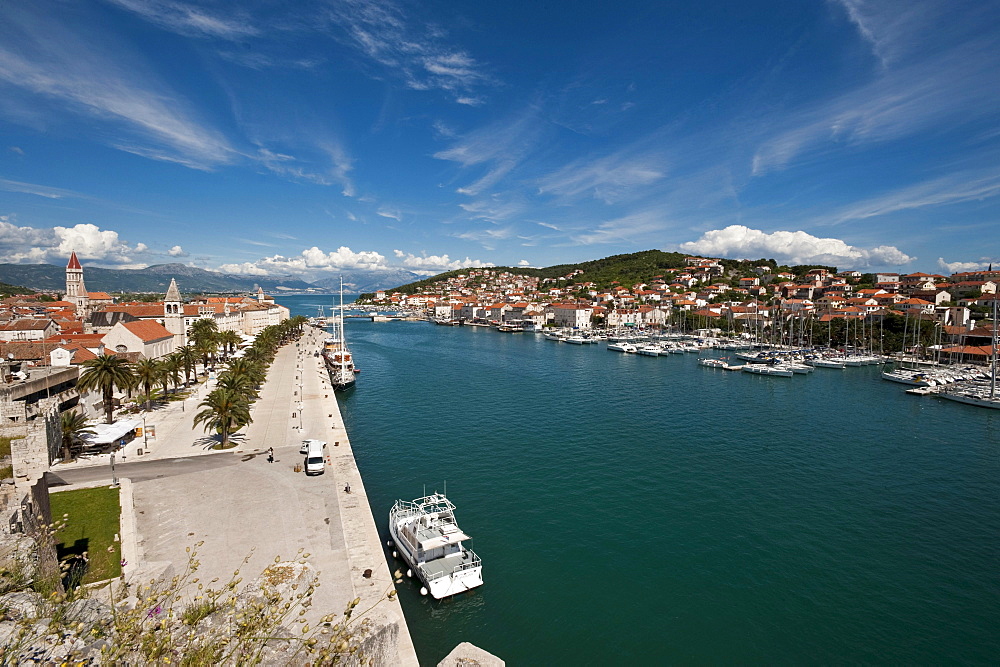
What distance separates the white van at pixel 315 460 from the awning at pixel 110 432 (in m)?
8.93

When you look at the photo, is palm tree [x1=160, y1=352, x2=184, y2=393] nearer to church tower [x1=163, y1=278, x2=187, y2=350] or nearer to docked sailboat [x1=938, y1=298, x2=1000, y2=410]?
church tower [x1=163, y1=278, x2=187, y2=350]

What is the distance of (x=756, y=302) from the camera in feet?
355

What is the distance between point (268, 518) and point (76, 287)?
87412 mm

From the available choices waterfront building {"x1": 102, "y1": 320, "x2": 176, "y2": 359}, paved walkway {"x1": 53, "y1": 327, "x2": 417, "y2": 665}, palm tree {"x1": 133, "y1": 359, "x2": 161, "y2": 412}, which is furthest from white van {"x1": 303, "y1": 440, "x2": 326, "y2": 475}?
waterfront building {"x1": 102, "y1": 320, "x2": 176, "y2": 359}

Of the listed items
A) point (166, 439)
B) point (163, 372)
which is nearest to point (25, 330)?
point (163, 372)

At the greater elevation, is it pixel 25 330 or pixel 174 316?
pixel 174 316

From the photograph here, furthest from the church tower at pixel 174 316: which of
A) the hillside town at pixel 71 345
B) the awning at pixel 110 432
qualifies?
the awning at pixel 110 432

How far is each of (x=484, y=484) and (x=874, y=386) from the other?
47921 millimetres

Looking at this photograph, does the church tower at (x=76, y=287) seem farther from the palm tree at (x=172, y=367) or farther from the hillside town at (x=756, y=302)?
the hillside town at (x=756, y=302)

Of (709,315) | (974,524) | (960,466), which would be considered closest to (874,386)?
(960,466)

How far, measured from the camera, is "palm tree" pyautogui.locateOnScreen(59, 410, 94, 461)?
20.4 m

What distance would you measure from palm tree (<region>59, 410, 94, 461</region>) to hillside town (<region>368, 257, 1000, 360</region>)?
83740 millimetres

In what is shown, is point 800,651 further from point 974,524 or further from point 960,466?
point 960,466

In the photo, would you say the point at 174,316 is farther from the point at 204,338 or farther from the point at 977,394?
the point at 977,394
